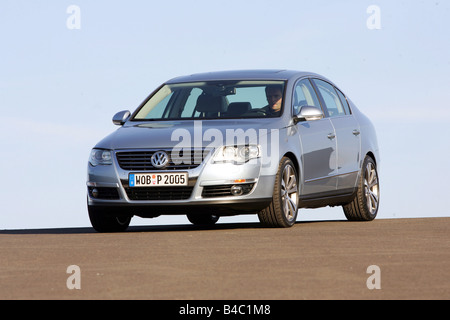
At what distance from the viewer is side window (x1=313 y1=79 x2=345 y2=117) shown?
14.6 meters

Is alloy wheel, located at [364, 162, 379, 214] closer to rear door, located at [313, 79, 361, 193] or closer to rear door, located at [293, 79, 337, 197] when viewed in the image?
rear door, located at [313, 79, 361, 193]

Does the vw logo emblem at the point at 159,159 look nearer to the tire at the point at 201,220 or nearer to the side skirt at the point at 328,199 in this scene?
the side skirt at the point at 328,199

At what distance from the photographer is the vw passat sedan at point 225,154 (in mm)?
12109

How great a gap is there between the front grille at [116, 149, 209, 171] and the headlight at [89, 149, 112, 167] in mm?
209

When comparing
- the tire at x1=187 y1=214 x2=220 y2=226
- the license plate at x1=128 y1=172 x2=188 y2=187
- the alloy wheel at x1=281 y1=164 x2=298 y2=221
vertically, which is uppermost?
the license plate at x1=128 y1=172 x2=188 y2=187

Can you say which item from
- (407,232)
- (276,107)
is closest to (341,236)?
(407,232)

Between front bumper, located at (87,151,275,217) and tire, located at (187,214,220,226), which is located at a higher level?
front bumper, located at (87,151,275,217)

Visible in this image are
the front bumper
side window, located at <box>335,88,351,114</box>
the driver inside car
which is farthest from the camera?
side window, located at <box>335,88,351,114</box>

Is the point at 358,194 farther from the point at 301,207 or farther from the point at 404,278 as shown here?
the point at 404,278

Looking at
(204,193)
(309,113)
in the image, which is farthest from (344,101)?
(204,193)

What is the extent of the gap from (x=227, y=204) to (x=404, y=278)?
4668mm

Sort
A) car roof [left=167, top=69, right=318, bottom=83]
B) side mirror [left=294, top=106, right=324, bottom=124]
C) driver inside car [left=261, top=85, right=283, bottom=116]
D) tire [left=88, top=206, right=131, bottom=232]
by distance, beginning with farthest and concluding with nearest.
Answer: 1. car roof [left=167, top=69, right=318, bottom=83]
2. driver inside car [left=261, top=85, right=283, bottom=116]
3. side mirror [left=294, top=106, right=324, bottom=124]
4. tire [left=88, top=206, right=131, bottom=232]

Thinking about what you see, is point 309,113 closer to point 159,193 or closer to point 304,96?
point 304,96

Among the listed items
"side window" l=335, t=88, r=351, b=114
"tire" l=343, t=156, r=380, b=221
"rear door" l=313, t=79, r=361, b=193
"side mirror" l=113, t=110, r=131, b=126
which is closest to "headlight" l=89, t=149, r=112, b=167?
"side mirror" l=113, t=110, r=131, b=126
